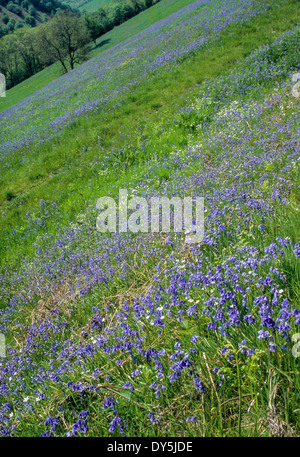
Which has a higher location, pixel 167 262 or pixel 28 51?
pixel 28 51

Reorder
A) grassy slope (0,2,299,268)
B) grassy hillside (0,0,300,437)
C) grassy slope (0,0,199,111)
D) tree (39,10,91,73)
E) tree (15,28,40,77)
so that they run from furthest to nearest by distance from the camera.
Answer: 1. tree (15,28,40,77)
2. tree (39,10,91,73)
3. grassy slope (0,0,199,111)
4. grassy slope (0,2,299,268)
5. grassy hillside (0,0,300,437)

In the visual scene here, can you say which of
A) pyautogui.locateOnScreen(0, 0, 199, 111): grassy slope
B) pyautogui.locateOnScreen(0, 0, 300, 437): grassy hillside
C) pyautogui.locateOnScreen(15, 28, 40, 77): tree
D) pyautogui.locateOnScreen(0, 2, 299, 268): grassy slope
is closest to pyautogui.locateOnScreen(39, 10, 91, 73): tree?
pyautogui.locateOnScreen(0, 0, 199, 111): grassy slope

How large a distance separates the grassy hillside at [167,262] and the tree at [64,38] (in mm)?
44397

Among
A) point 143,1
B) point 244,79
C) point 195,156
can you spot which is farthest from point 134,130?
point 143,1

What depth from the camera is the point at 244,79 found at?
11453mm

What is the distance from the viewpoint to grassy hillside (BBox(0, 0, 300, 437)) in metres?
2.34

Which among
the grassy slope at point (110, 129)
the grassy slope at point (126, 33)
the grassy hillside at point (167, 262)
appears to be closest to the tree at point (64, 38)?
the grassy slope at point (126, 33)

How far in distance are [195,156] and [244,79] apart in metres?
5.45

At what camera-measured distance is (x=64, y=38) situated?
173 feet

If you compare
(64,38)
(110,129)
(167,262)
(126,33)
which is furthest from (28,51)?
(167,262)

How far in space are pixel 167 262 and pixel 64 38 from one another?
196 feet

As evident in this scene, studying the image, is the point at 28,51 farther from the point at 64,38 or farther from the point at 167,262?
the point at 167,262

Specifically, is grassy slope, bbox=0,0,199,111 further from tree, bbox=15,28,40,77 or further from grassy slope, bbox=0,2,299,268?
grassy slope, bbox=0,2,299,268

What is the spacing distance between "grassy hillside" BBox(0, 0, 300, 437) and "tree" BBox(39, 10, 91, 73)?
4440cm
